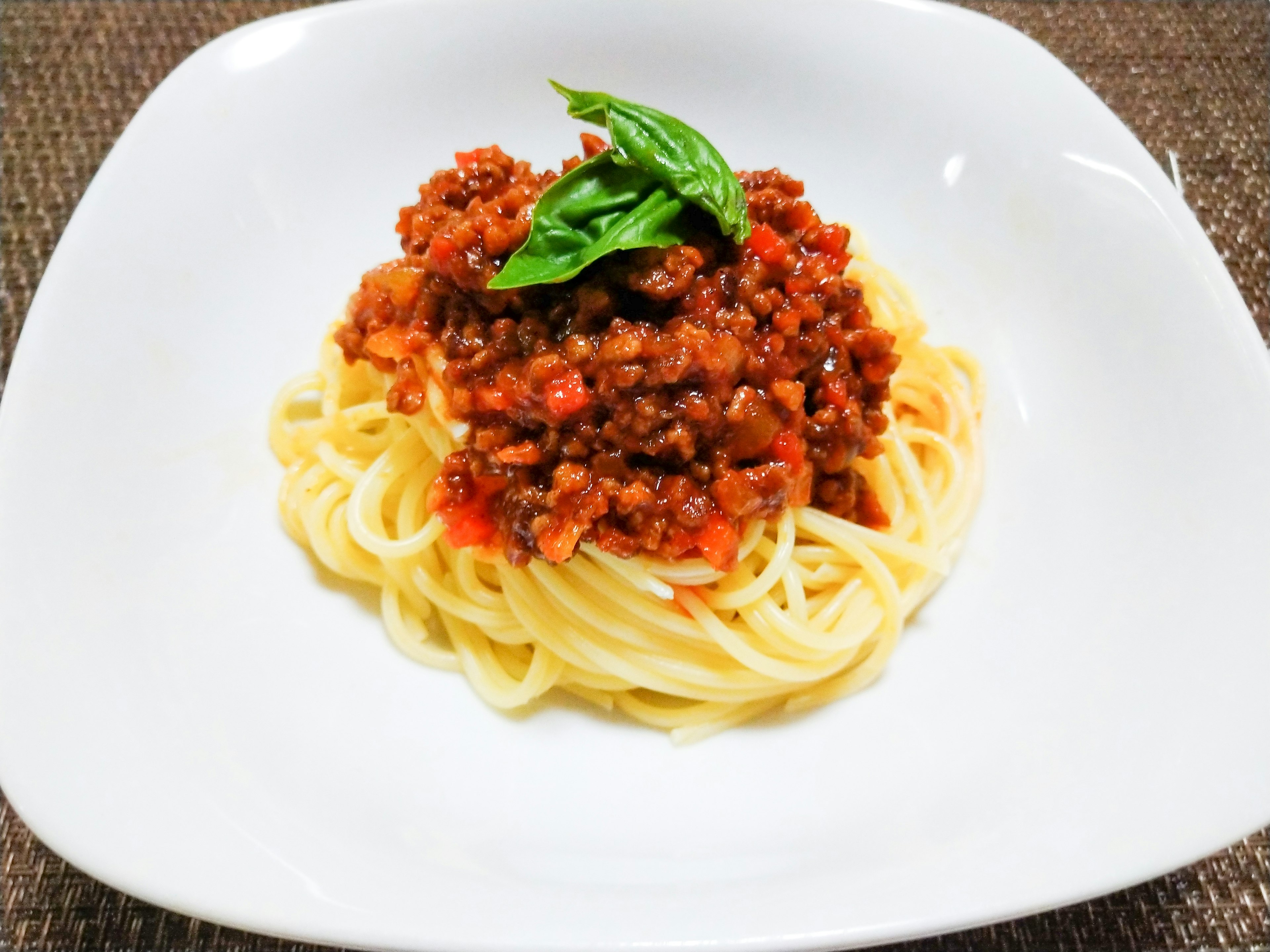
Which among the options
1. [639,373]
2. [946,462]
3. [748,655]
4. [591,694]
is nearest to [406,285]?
[639,373]

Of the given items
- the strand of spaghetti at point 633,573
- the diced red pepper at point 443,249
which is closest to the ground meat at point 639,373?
the diced red pepper at point 443,249

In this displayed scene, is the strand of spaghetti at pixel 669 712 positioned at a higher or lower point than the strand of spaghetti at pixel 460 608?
lower

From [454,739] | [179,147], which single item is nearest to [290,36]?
[179,147]

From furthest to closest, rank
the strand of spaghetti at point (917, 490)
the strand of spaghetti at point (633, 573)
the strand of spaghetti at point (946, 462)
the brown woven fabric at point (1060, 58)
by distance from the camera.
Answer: the brown woven fabric at point (1060, 58) → the strand of spaghetti at point (946, 462) → the strand of spaghetti at point (917, 490) → the strand of spaghetti at point (633, 573)

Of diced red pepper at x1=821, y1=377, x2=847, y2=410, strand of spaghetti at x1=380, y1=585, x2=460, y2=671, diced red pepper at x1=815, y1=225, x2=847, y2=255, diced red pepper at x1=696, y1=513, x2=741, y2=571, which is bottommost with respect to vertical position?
strand of spaghetti at x1=380, y1=585, x2=460, y2=671

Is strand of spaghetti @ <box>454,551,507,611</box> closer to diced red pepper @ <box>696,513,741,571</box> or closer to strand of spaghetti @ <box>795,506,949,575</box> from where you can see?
diced red pepper @ <box>696,513,741,571</box>

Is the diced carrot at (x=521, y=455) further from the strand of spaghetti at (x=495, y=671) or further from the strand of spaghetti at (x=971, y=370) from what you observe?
the strand of spaghetti at (x=971, y=370)

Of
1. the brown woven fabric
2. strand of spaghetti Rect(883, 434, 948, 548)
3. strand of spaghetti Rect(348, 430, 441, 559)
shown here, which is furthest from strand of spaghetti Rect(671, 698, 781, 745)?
the brown woven fabric
